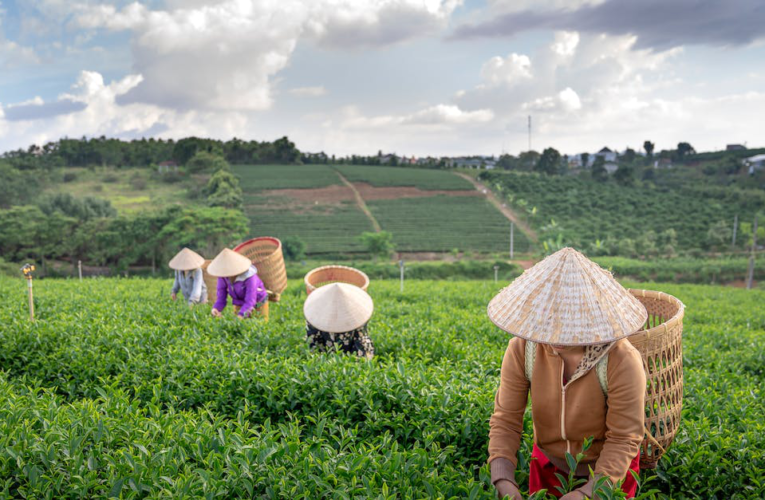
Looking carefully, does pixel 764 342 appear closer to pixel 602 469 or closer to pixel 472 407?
pixel 472 407

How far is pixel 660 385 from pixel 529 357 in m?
0.77

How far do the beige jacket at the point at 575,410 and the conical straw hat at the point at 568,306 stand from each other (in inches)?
3.9

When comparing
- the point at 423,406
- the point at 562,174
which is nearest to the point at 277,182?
the point at 562,174

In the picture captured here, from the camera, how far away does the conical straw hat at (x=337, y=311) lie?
13.0 ft

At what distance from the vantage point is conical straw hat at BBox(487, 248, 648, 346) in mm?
1912

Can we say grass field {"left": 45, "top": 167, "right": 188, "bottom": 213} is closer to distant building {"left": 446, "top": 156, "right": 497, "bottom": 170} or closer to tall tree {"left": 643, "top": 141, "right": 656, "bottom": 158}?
distant building {"left": 446, "top": 156, "right": 497, "bottom": 170}

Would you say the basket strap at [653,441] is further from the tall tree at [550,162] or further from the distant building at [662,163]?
the distant building at [662,163]

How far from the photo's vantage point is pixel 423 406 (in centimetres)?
292

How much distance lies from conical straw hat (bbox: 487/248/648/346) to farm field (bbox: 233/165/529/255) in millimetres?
35884

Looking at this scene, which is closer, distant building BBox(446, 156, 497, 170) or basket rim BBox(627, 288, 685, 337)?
basket rim BBox(627, 288, 685, 337)

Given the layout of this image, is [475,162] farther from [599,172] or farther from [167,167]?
[167,167]

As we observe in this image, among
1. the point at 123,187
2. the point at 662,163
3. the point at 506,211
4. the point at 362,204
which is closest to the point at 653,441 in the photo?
the point at 506,211

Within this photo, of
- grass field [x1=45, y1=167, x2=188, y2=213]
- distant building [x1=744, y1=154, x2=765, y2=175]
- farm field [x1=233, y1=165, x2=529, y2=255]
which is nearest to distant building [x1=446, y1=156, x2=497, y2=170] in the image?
farm field [x1=233, y1=165, x2=529, y2=255]

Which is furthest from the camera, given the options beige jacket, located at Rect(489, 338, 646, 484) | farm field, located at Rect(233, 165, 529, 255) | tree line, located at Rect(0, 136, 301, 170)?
tree line, located at Rect(0, 136, 301, 170)
